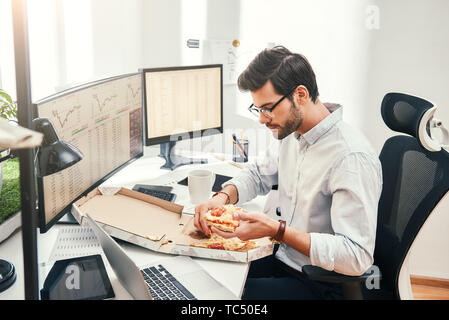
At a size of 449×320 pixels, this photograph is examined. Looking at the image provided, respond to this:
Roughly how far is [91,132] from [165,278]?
586 mm

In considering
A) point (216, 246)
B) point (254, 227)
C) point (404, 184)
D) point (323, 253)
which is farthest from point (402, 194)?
point (216, 246)

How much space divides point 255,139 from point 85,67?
995 mm

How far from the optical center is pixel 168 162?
6.89 feet

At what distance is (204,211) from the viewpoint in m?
1.43

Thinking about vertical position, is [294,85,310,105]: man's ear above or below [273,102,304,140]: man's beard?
above

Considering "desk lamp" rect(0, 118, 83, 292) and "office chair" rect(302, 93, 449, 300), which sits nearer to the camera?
"desk lamp" rect(0, 118, 83, 292)

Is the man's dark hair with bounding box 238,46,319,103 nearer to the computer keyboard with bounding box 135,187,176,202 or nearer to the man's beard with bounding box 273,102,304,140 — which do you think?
the man's beard with bounding box 273,102,304,140

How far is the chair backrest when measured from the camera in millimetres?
1312

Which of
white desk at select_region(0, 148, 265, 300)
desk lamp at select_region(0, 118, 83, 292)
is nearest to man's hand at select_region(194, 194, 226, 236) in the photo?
white desk at select_region(0, 148, 265, 300)

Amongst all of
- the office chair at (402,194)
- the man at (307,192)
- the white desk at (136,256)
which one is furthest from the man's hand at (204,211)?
the office chair at (402,194)

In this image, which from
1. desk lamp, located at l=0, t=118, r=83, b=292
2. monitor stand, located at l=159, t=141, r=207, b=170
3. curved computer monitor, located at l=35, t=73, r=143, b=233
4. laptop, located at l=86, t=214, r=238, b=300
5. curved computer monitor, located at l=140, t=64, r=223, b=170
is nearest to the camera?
desk lamp, located at l=0, t=118, r=83, b=292

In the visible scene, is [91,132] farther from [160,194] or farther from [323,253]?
[323,253]

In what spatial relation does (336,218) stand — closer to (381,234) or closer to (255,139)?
(381,234)
